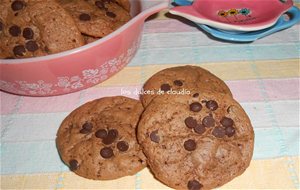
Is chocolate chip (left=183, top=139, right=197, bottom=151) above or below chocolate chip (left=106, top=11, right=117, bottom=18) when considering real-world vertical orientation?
below

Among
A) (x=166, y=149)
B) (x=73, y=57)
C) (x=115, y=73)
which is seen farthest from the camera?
(x=115, y=73)

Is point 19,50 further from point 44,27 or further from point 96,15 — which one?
point 96,15

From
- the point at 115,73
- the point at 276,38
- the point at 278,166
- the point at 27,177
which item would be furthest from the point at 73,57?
the point at 276,38

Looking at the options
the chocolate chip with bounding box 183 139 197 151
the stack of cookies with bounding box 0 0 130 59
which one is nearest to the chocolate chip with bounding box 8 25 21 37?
the stack of cookies with bounding box 0 0 130 59

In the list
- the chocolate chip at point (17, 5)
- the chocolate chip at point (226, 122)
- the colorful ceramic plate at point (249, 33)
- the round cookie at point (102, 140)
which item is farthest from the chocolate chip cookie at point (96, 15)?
the chocolate chip at point (226, 122)

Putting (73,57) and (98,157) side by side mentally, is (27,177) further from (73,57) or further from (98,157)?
(73,57)

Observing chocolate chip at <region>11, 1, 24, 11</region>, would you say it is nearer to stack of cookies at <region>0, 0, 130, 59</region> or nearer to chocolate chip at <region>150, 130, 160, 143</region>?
stack of cookies at <region>0, 0, 130, 59</region>
